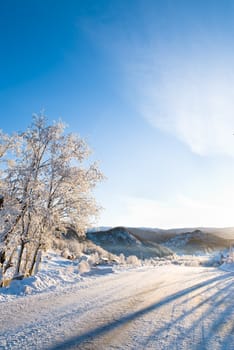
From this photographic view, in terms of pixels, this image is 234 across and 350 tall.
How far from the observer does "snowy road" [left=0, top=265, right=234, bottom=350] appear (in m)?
4.86

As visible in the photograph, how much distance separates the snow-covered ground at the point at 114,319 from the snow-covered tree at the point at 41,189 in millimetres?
4471

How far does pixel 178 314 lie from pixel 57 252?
34.6 meters

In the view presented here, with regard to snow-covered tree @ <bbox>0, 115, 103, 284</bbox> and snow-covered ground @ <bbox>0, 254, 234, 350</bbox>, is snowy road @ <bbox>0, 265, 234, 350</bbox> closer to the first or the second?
snow-covered ground @ <bbox>0, 254, 234, 350</bbox>

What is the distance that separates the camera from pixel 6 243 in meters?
14.2

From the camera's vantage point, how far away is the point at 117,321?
6.20 m

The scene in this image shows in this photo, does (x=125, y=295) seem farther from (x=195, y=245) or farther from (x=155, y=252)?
(x=195, y=245)

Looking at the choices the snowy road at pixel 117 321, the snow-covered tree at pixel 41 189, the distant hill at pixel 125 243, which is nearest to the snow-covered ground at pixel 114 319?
the snowy road at pixel 117 321

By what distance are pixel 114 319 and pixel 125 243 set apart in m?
94.5

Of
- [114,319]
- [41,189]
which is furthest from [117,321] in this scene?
[41,189]

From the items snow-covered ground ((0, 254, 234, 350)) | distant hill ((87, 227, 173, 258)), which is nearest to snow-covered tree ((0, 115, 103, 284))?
snow-covered ground ((0, 254, 234, 350))

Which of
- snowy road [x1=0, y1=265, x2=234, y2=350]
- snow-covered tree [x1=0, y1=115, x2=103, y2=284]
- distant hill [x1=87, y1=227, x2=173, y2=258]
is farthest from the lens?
distant hill [x1=87, y1=227, x2=173, y2=258]

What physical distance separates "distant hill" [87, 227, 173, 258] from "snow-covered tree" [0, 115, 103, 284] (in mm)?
70433

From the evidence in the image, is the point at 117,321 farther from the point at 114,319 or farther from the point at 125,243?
the point at 125,243

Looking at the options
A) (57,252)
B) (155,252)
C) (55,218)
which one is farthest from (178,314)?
(155,252)
